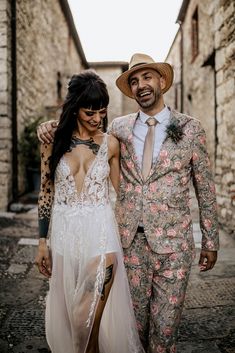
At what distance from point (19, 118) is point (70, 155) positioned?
6.53 metres

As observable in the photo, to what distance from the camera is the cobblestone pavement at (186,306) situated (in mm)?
2809

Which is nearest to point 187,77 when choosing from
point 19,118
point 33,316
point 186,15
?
point 186,15

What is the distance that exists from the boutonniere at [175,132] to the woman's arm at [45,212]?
74 centimetres

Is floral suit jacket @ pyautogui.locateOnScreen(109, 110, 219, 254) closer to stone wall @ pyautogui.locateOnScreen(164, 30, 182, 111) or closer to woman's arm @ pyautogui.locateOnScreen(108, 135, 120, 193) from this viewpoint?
woman's arm @ pyautogui.locateOnScreen(108, 135, 120, 193)

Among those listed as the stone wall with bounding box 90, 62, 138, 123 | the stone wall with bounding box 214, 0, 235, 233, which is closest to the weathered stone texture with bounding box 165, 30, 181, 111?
the stone wall with bounding box 90, 62, 138, 123

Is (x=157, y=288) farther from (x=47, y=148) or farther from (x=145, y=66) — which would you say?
(x=145, y=66)

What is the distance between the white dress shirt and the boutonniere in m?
0.05

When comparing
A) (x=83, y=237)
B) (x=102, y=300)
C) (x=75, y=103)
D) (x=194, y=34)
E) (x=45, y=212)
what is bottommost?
(x=102, y=300)

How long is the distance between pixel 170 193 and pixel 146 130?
453 millimetres

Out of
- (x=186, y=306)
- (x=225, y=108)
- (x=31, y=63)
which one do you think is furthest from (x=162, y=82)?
(x=31, y=63)

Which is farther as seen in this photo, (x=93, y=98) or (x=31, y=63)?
(x=31, y=63)

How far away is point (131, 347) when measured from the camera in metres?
2.36

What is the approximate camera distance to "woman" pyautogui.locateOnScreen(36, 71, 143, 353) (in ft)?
7.13

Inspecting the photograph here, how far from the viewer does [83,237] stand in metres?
2.21
